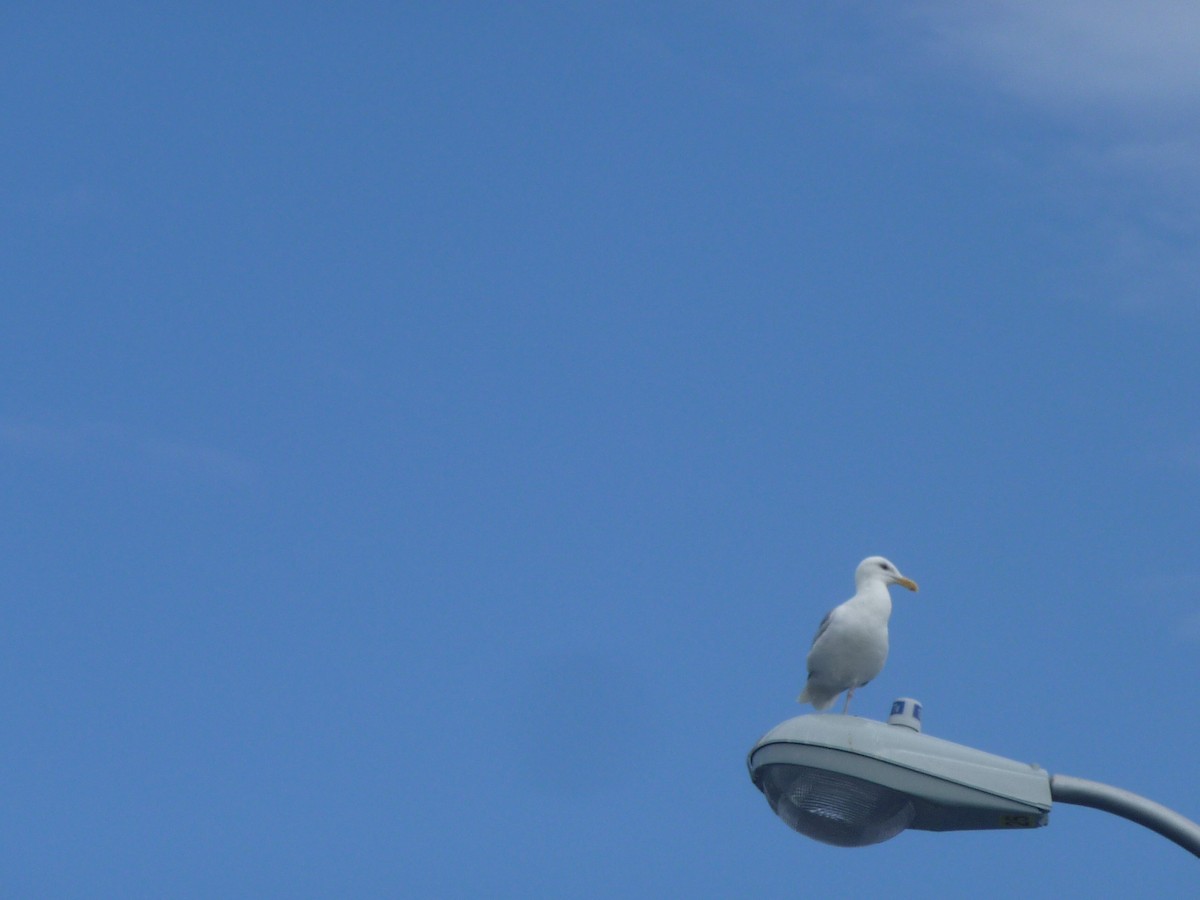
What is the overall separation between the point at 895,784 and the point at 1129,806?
0.96 metres

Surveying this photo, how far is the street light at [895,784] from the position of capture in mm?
7445

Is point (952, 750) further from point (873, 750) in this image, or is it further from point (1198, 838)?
point (1198, 838)

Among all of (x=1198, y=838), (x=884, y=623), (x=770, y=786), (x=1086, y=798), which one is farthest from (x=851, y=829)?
(x=884, y=623)

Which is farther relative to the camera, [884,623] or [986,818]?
[884,623]

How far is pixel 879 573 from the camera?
13.8 metres

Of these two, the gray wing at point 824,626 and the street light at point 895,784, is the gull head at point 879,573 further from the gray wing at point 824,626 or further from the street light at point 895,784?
the street light at point 895,784

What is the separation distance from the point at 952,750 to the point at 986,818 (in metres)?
0.32

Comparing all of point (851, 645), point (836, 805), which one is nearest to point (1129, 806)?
point (836, 805)

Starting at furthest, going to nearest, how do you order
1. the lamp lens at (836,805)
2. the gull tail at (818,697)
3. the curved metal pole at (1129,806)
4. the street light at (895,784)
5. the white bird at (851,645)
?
the gull tail at (818,697) < the white bird at (851,645) < the lamp lens at (836,805) < the street light at (895,784) < the curved metal pole at (1129,806)

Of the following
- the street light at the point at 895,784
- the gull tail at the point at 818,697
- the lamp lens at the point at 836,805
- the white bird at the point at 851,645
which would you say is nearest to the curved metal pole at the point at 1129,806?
the street light at the point at 895,784

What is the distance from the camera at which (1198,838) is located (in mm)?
6973

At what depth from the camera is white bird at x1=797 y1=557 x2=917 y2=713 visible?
13.0m

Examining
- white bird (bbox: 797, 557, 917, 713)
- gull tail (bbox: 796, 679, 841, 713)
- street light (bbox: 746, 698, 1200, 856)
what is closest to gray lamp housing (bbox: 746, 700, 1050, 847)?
street light (bbox: 746, 698, 1200, 856)

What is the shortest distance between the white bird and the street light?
503cm
